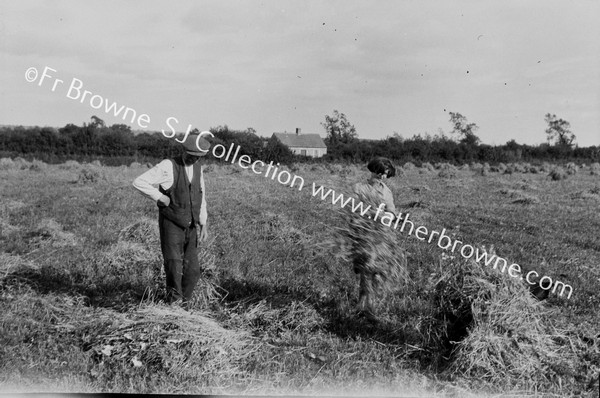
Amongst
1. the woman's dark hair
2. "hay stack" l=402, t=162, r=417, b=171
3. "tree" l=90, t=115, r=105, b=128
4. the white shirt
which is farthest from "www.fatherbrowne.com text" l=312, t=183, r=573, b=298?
"tree" l=90, t=115, r=105, b=128

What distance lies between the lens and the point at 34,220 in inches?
397

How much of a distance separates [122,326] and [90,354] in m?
0.33

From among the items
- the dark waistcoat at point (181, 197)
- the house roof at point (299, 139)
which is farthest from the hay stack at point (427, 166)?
the dark waistcoat at point (181, 197)

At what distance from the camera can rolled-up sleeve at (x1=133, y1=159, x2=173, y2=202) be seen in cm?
464

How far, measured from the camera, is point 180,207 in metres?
4.85

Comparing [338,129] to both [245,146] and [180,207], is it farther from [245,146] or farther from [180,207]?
[245,146]

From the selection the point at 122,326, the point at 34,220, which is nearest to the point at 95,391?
the point at 122,326

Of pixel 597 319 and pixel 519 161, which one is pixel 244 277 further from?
pixel 519 161

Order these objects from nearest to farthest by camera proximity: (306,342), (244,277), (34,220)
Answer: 1. (306,342)
2. (244,277)
3. (34,220)

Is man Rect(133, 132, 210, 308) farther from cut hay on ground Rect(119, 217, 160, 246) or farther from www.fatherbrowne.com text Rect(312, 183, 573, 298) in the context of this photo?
cut hay on ground Rect(119, 217, 160, 246)

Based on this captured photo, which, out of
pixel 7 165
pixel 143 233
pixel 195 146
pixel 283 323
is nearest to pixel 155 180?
pixel 195 146

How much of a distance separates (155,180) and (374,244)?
2291 mm

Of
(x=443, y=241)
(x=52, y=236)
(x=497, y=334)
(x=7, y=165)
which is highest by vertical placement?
(x=443, y=241)

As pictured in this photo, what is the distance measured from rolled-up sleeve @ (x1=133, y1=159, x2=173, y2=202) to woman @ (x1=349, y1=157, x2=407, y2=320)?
1939 mm
